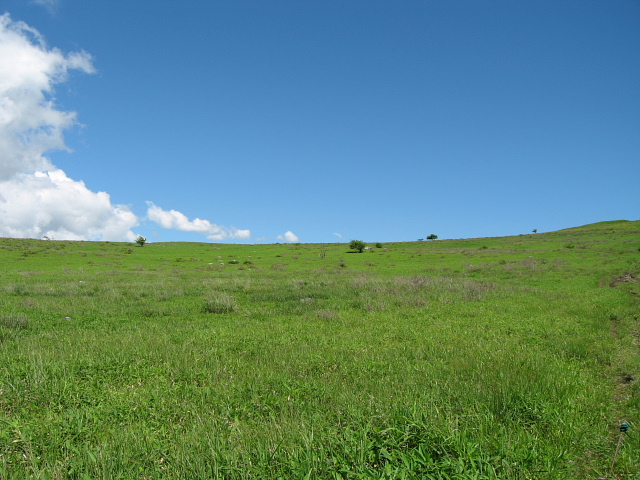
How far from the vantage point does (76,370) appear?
7.45 metres

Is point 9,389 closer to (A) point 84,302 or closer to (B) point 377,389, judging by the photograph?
(B) point 377,389

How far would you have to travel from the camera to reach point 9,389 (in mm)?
6359

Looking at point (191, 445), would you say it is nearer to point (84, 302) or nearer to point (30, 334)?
point (30, 334)

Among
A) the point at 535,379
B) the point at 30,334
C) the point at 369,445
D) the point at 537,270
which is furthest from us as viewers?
the point at 537,270

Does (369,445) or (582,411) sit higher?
(369,445)

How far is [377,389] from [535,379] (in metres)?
3.30

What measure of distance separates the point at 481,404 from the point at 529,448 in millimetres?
1084

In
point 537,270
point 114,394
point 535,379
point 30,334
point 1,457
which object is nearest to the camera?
point 1,457

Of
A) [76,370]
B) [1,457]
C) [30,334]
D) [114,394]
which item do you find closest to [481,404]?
[114,394]

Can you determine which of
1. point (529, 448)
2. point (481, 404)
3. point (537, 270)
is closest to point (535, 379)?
point (481, 404)

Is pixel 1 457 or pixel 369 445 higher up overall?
pixel 369 445

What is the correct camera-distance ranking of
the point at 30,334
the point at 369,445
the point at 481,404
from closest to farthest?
1. the point at 369,445
2. the point at 481,404
3. the point at 30,334

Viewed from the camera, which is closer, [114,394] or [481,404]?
[481,404]

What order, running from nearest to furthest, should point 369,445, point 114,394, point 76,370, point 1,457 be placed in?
point 369,445 → point 1,457 → point 114,394 → point 76,370
